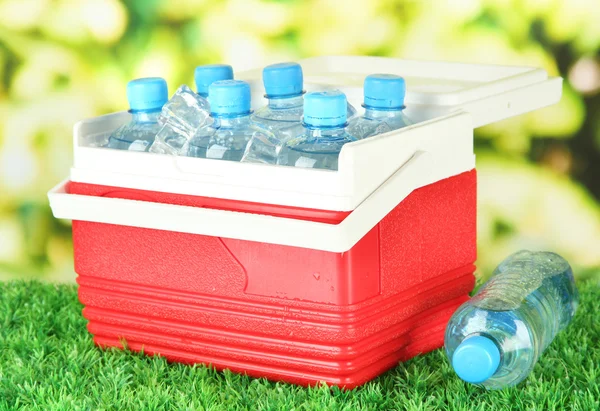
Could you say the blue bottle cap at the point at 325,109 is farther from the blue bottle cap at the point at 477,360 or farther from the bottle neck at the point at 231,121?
the blue bottle cap at the point at 477,360

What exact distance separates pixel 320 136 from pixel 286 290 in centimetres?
20

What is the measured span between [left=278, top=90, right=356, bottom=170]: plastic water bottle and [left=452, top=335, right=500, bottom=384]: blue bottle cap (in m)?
0.27

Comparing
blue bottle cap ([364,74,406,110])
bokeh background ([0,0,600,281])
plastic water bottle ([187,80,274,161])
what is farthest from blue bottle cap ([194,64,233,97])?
bokeh background ([0,0,600,281])

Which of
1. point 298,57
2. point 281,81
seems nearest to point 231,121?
point 281,81

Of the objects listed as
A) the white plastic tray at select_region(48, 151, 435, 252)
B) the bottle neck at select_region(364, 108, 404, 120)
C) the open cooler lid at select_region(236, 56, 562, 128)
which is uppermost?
the bottle neck at select_region(364, 108, 404, 120)

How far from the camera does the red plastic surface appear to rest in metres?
1.24

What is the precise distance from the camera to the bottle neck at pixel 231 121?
1326 mm

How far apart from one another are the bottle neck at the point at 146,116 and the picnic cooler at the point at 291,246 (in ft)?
0.21

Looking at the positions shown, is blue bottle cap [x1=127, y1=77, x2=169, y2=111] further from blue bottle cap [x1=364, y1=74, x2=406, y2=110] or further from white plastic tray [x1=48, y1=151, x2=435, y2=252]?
blue bottle cap [x1=364, y1=74, x2=406, y2=110]

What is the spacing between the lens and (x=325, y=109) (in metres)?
1.23

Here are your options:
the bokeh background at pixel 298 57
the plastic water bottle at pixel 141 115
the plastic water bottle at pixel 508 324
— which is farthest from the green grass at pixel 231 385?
the bokeh background at pixel 298 57

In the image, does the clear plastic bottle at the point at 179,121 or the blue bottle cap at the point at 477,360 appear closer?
Answer: the blue bottle cap at the point at 477,360

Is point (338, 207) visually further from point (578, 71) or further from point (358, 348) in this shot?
point (578, 71)

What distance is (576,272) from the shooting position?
2.17m
